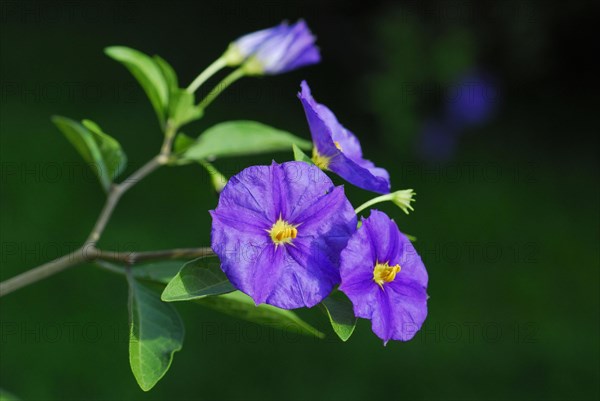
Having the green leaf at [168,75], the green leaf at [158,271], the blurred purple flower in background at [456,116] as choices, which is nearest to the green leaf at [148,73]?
the green leaf at [168,75]

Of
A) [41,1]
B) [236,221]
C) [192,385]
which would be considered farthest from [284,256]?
[41,1]

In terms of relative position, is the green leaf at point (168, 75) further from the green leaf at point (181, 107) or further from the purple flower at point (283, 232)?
the purple flower at point (283, 232)

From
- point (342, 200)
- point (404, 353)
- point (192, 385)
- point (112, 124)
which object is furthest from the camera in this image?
point (112, 124)

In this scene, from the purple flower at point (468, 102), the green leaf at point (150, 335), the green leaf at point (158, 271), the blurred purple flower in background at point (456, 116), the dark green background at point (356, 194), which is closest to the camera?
the green leaf at point (150, 335)

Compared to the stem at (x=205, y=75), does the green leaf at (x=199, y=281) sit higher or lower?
lower

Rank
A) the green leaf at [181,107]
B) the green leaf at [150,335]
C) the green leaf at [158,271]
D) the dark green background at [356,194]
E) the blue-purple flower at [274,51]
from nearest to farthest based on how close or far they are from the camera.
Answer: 1. the green leaf at [150,335]
2. the green leaf at [158,271]
3. the green leaf at [181,107]
4. the blue-purple flower at [274,51]
5. the dark green background at [356,194]

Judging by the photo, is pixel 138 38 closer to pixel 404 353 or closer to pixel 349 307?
pixel 404 353

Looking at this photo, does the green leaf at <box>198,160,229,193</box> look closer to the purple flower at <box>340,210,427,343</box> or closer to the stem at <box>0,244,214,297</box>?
the stem at <box>0,244,214,297</box>

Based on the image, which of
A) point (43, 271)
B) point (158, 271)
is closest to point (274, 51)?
point (158, 271)
